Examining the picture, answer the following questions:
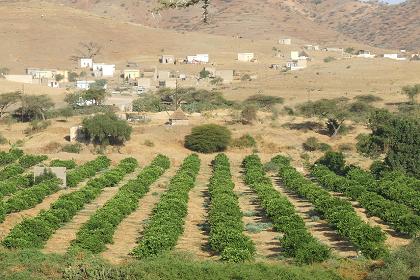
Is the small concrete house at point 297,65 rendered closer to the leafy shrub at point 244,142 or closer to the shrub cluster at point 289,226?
the leafy shrub at point 244,142

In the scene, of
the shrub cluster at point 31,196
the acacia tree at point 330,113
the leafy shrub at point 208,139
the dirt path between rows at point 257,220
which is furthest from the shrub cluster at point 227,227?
the acacia tree at point 330,113

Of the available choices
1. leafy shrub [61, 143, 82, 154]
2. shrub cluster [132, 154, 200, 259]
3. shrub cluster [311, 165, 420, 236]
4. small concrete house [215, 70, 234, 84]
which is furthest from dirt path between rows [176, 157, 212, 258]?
small concrete house [215, 70, 234, 84]

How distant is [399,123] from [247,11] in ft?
421

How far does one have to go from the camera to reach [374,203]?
30.7 meters

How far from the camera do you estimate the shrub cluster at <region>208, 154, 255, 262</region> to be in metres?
21.6

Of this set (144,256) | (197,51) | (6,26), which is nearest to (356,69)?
(197,51)

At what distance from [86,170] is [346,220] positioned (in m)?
18.7

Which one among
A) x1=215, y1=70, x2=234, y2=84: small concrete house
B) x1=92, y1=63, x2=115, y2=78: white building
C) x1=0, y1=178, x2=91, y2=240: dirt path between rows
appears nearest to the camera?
x1=0, y1=178, x2=91, y2=240: dirt path between rows

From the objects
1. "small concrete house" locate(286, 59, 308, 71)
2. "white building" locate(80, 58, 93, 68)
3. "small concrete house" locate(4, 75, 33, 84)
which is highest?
"small concrete house" locate(286, 59, 308, 71)

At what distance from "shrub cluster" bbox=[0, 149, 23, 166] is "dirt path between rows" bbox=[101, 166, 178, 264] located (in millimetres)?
10385

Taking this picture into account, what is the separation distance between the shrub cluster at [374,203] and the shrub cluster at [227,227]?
15.8ft

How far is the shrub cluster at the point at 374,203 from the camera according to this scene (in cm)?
2644

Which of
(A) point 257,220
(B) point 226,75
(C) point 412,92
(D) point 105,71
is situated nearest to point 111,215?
(A) point 257,220

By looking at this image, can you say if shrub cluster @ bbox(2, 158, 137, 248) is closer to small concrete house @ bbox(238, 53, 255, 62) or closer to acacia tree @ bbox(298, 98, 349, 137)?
acacia tree @ bbox(298, 98, 349, 137)
